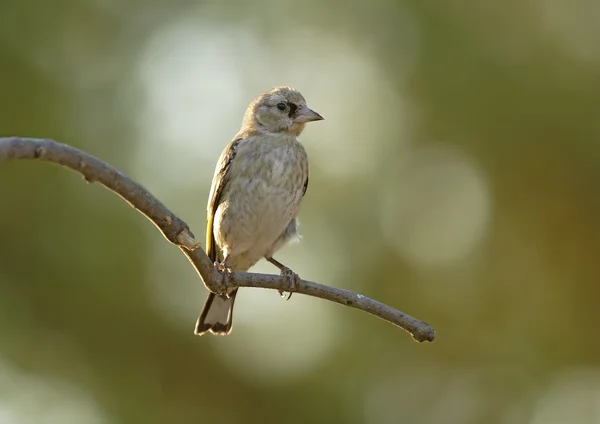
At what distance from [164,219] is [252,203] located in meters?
2.57

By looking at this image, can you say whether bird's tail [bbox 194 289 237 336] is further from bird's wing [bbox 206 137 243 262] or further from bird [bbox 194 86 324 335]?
bird's wing [bbox 206 137 243 262]

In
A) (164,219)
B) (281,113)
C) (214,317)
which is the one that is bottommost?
(164,219)

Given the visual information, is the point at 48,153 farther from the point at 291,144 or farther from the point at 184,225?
the point at 291,144

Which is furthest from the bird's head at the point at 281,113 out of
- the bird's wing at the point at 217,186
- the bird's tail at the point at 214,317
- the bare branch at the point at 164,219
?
the bare branch at the point at 164,219

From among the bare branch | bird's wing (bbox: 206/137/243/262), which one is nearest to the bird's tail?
bird's wing (bbox: 206/137/243/262)

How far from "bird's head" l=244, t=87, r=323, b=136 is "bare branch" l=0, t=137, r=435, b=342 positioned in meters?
2.24

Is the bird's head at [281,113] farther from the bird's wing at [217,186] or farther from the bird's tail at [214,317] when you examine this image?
the bird's tail at [214,317]

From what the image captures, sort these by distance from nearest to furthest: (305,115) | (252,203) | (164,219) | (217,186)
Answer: (164,219)
(252,203)
(217,186)
(305,115)

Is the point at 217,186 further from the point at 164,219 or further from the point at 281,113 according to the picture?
the point at 164,219

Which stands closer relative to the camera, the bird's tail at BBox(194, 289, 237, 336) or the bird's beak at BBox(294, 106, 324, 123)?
the bird's tail at BBox(194, 289, 237, 336)

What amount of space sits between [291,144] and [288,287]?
210cm

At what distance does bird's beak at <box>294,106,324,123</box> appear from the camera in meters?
6.06

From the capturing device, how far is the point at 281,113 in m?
6.16

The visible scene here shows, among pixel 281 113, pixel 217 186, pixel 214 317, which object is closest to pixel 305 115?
pixel 281 113
